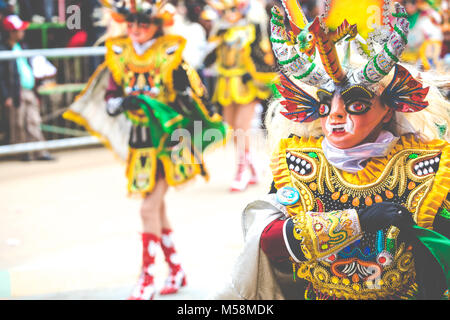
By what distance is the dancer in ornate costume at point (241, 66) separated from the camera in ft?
24.1

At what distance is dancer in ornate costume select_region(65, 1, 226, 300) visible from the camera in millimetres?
4316

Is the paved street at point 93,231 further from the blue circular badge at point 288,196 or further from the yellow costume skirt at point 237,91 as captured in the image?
the yellow costume skirt at point 237,91

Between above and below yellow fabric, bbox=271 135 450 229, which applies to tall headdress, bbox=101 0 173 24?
above

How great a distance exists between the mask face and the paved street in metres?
0.44

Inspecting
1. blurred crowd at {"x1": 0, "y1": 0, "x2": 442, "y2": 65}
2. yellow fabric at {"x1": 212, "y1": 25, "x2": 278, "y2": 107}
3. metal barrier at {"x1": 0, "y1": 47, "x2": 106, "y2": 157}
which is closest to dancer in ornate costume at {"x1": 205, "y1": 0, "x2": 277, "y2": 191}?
yellow fabric at {"x1": 212, "y1": 25, "x2": 278, "y2": 107}

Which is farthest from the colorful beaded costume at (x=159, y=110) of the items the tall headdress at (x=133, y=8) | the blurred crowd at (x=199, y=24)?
the blurred crowd at (x=199, y=24)

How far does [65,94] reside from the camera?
9.58 metres

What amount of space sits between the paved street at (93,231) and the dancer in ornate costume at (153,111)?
19cm

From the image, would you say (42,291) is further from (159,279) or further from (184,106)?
(184,106)

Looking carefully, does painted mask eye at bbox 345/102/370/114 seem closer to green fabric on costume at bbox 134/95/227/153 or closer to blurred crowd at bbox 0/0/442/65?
green fabric on costume at bbox 134/95/227/153

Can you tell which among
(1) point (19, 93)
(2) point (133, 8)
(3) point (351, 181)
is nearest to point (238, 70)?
(1) point (19, 93)

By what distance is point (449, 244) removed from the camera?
7.60ft

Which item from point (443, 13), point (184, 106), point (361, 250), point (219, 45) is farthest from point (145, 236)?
point (443, 13)

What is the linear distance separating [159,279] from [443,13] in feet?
16.5
